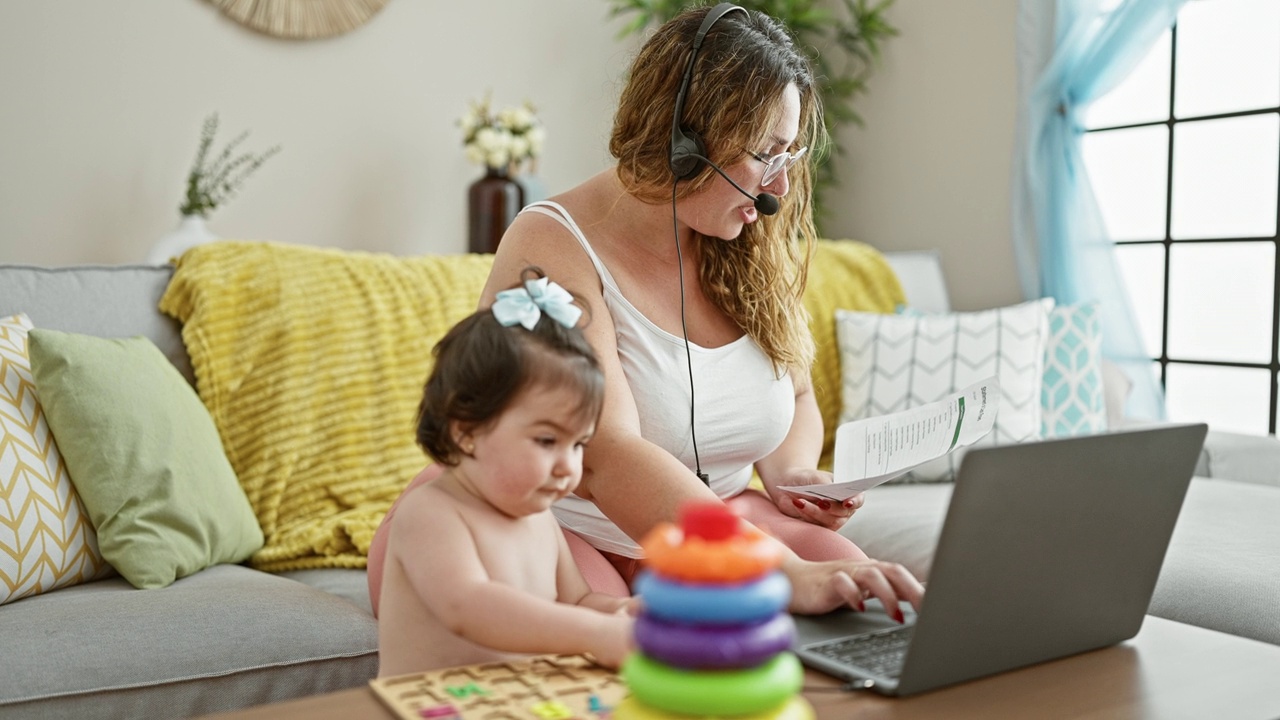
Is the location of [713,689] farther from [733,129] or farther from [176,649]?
[176,649]

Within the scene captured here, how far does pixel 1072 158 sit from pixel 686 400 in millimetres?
1891

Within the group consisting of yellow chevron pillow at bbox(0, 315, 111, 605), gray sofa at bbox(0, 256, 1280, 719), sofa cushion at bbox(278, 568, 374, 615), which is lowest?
sofa cushion at bbox(278, 568, 374, 615)

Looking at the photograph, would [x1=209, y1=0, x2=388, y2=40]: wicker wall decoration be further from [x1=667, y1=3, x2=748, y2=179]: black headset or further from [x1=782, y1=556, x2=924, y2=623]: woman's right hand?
[x1=782, y1=556, x2=924, y2=623]: woman's right hand

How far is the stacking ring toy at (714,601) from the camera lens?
0.52 meters

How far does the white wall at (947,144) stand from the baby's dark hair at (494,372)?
2412mm

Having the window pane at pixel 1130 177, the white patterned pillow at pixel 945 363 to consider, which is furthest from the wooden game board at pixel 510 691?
the window pane at pixel 1130 177

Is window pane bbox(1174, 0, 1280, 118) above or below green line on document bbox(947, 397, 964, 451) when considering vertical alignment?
above

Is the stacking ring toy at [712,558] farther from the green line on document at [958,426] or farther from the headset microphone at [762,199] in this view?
the headset microphone at [762,199]

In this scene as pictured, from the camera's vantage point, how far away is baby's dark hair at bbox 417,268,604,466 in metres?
0.91

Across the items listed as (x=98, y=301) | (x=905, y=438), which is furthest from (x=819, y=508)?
(x=98, y=301)

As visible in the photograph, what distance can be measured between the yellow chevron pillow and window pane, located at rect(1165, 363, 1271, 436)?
2436 mm

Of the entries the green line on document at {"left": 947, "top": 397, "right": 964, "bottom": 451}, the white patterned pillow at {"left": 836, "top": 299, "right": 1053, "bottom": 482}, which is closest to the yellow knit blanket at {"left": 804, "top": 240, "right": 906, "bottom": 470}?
the white patterned pillow at {"left": 836, "top": 299, "right": 1053, "bottom": 482}

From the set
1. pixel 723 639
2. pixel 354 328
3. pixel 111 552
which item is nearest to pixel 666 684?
pixel 723 639

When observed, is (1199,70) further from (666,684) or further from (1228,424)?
(666,684)
